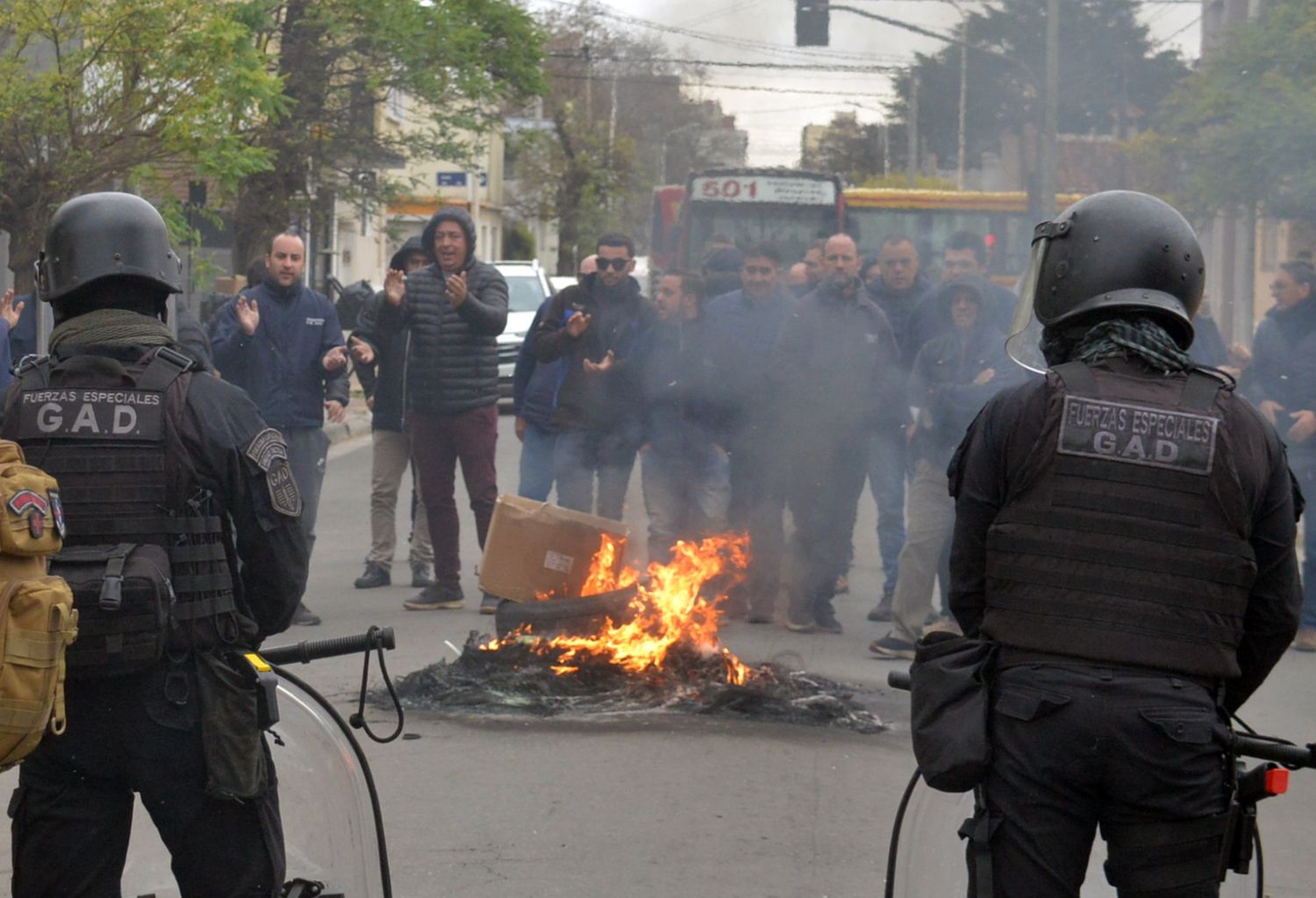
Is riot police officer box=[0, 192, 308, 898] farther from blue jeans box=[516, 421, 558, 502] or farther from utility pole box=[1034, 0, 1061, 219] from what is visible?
utility pole box=[1034, 0, 1061, 219]

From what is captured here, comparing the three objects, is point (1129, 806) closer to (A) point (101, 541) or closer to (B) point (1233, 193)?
(A) point (101, 541)

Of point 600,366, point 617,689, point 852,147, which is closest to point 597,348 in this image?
point 600,366

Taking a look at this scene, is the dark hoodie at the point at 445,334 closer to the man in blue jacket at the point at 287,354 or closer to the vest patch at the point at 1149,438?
the man in blue jacket at the point at 287,354

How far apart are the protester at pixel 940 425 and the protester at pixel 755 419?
2.80ft

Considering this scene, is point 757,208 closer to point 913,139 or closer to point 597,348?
point 597,348

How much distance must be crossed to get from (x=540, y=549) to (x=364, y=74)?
45.9ft

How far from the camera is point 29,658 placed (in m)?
2.50

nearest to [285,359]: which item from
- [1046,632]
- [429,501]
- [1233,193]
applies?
[429,501]

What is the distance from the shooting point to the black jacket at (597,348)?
8.60 metres

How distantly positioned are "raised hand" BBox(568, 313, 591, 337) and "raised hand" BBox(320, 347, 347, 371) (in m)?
1.20

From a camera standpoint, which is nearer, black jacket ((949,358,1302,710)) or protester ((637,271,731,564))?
black jacket ((949,358,1302,710))

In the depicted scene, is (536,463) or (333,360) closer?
(333,360)

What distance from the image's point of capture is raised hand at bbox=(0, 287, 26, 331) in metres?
7.95

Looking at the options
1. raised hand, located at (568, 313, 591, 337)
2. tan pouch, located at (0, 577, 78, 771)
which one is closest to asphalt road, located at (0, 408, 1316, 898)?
tan pouch, located at (0, 577, 78, 771)
